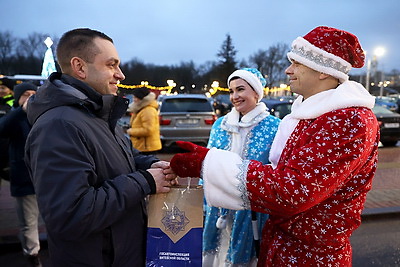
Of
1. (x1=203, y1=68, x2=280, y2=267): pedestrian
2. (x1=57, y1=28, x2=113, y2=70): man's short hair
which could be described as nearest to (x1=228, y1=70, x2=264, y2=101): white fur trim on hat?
(x1=203, y1=68, x2=280, y2=267): pedestrian

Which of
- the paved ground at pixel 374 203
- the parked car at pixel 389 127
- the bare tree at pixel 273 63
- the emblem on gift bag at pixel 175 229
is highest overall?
the bare tree at pixel 273 63

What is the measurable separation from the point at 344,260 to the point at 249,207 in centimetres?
62

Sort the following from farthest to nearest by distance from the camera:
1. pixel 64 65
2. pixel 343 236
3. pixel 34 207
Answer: pixel 34 207 → pixel 64 65 → pixel 343 236

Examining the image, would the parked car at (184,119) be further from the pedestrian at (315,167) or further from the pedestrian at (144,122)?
the pedestrian at (315,167)

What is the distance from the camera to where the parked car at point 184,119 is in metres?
9.44

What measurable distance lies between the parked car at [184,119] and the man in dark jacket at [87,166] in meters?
7.54

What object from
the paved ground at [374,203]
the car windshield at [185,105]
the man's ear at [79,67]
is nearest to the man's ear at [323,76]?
the man's ear at [79,67]

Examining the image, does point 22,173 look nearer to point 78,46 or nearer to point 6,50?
point 78,46

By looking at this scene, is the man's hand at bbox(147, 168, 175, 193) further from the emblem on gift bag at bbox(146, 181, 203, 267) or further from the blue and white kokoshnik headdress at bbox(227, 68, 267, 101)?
the blue and white kokoshnik headdress at bbox(227, 68, 267, 101)

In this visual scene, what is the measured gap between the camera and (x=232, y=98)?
10.2ft

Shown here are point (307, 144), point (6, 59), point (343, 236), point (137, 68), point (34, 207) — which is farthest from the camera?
point (137, 68)

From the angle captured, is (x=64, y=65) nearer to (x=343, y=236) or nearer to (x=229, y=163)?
(x=229, y=163)

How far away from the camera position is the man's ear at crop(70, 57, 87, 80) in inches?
66.2

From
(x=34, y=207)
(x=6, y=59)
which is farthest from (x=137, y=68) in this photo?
(x=34, y=207)
